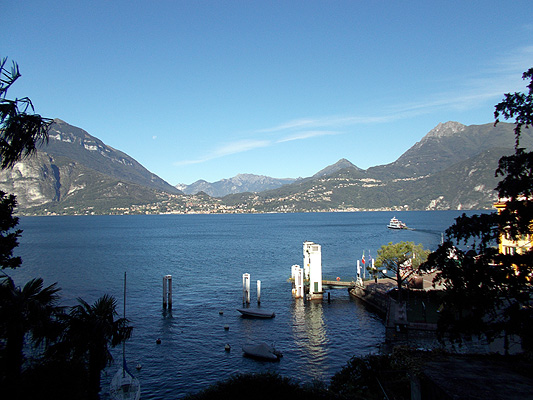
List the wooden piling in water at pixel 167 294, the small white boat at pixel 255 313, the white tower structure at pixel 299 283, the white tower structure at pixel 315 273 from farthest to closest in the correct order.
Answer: the white tower structure at pixel 315 273, the white tower structure at pixel 299 283, the wooden piling in water at pixel 167 294, the small white boat at pixel 255 313

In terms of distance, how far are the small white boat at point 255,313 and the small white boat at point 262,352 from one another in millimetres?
10754

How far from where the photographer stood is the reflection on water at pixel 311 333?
102 ft

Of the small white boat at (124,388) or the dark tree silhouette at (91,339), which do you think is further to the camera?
the small white boat at (124,388)

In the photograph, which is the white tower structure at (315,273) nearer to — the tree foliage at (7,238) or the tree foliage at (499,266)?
the tree foliage at (499,266)

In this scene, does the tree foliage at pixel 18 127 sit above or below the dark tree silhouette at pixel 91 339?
above

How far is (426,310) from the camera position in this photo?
3844cm

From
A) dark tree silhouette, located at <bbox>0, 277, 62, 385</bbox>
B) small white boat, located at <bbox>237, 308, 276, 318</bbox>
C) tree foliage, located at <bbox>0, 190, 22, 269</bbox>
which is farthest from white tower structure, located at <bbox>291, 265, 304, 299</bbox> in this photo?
dark tree silhouette, located at <bbox>0, 277, 62, 385</bbox>

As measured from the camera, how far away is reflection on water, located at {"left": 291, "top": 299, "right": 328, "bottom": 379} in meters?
31.2

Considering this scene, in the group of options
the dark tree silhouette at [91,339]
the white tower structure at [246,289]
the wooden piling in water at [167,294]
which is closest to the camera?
the dark tree silhouette at [91,339]

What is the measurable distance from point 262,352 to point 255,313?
40.1 feet

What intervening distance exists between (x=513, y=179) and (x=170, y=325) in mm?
35269

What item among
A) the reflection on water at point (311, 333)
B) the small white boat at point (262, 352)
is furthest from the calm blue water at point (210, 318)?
the small white boat at point (262, 352)

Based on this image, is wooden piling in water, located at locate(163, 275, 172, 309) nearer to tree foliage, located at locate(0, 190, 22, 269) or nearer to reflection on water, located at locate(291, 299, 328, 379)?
reflection on water, located at locate(291, 299, 328, 379)

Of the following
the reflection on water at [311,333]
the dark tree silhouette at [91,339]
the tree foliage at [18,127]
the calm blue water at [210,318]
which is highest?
the tree foliage at [18,127]
